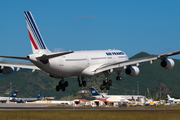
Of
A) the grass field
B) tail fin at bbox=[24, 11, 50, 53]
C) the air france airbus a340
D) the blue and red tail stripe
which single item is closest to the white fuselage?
the air france airbus a340

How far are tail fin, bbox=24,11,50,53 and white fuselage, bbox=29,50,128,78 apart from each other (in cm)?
178

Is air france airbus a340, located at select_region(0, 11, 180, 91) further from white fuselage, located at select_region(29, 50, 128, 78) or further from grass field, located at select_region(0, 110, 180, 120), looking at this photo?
grass field, located at select_region(0, 110, 180, 120)

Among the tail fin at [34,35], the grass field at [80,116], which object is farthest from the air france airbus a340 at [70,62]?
the grass field at [80,116]

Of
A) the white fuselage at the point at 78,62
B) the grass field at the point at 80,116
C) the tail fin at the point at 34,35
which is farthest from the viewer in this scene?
the grass field at the point at 80,116

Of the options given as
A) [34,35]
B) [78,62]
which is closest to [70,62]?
[78,62]

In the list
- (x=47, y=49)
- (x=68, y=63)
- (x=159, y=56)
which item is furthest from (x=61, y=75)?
(x=159, y=56)

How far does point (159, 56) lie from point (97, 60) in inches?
486

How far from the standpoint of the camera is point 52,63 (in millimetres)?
47219

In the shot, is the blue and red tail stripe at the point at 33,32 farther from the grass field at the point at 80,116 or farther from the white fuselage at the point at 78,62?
the grass field at the point at 80,116

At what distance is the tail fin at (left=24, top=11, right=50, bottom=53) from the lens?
45.5m

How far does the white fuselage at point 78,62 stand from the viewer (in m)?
47.3

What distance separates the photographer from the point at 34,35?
45.6m

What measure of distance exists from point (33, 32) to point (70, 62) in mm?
8714

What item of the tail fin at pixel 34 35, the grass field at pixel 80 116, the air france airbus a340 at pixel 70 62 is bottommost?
the grass field at pixel 80 116
